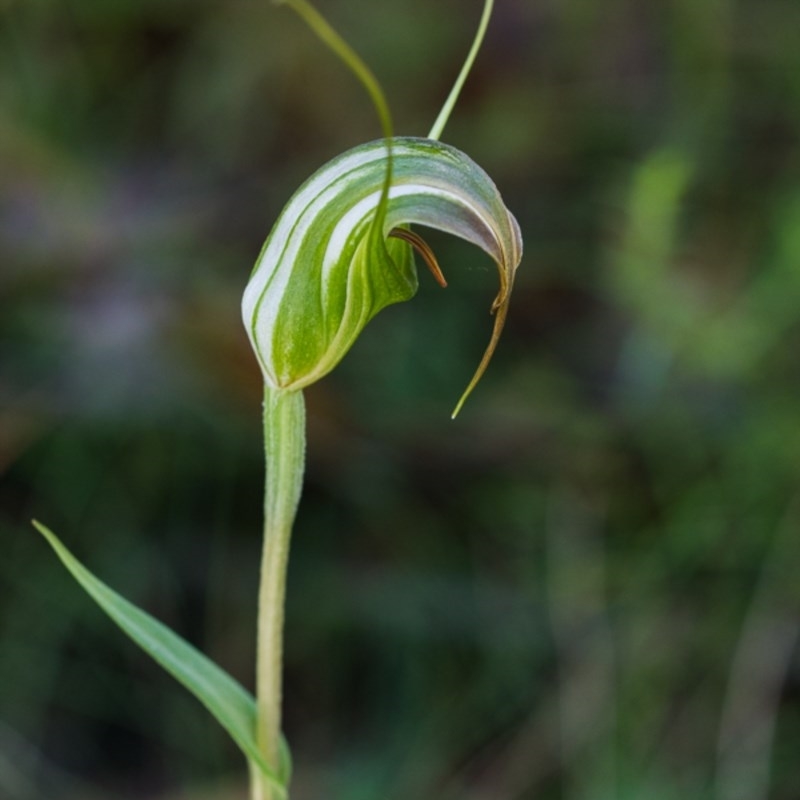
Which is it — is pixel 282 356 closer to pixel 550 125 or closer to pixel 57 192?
pixel 57 192

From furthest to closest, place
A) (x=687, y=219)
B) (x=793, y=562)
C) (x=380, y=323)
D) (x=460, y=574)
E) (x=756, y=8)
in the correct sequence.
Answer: (x=756, y=8) → (x=687, y=219) → (x=380, y=323) → (x=460, y=574) → (x=793, y=562)

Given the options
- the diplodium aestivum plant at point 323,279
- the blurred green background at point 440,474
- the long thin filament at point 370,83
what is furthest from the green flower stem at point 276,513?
the blurred green background at point 440,474

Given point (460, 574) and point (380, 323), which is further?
point (380, 323)

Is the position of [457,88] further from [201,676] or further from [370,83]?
[201,676]

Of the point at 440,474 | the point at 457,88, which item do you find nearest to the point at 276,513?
the point at 457,88

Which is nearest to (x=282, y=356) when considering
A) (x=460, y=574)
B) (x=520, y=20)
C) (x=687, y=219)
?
(x=460, y=574)

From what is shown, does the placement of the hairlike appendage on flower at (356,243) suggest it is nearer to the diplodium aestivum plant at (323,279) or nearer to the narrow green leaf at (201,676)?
the diplodium aestivum plant at (323,279)

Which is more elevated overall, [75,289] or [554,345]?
[75,289]

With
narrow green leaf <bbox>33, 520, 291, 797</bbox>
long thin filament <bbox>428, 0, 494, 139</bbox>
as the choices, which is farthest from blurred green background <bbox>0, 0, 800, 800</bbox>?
long thin filament <bbox>428, 0, 494, 139</bbox>
